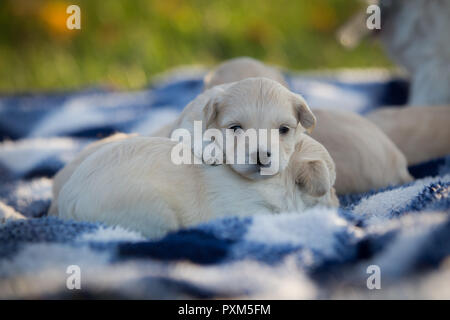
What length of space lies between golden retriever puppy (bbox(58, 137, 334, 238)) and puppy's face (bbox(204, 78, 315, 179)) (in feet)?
0.27

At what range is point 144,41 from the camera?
5.64 m

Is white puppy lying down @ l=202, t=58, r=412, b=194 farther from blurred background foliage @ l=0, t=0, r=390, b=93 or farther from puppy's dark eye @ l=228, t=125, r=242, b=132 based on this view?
blurred background foliage @ l=0, t=0, r=390, b=93

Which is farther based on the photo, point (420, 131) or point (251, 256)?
point (420, 131)

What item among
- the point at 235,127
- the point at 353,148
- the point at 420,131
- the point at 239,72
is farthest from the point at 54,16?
the point at 235,127

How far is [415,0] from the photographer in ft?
11.7

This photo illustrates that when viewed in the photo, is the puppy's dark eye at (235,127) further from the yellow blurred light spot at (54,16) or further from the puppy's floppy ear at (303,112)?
the yellow blurred light spot at (54,16)

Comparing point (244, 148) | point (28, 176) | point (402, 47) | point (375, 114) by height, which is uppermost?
point (402, 47)

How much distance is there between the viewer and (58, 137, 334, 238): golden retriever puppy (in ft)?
5.27

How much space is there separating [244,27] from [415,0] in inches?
101

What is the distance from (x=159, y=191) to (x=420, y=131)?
162 centimetres

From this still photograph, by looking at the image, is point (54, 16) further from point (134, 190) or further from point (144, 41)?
point (134, 190)

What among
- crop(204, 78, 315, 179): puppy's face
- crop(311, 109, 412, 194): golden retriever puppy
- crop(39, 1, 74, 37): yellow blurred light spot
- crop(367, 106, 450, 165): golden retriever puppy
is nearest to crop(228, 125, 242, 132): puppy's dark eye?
crop(204, 78, 315, 179): puppy's face

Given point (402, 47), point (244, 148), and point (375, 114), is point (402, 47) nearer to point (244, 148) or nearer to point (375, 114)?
point (375, 114)

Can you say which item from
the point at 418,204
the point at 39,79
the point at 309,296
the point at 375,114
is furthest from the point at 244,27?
the point at 309,296
